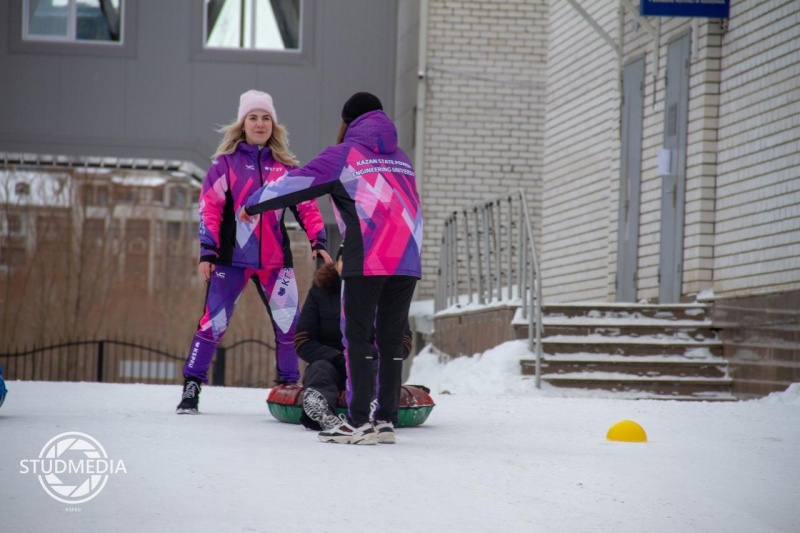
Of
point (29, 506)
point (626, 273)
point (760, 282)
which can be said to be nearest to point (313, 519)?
point (29, 506)

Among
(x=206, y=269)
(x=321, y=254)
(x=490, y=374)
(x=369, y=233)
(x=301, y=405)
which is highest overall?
(x=369, y=233)

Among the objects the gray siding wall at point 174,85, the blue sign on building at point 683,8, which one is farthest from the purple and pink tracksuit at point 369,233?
the gray siding wall at point 174,85

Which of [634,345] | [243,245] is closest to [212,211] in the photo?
[243,245]

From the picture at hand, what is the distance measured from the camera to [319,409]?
5992 millimetres

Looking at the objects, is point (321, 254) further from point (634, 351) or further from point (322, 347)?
point (634, 351)

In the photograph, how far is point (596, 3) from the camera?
14.5 metres

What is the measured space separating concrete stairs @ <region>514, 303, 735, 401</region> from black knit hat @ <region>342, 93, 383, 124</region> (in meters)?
5.07

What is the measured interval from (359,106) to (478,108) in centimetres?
1193

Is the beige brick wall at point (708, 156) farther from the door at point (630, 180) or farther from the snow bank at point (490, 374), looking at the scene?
the snow bank at point (490, 374)

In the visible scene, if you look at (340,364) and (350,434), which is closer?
(350,434)

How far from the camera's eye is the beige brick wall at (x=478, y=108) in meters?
17.5

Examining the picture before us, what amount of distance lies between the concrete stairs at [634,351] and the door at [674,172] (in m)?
0.70

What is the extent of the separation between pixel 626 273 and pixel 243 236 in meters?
6.97

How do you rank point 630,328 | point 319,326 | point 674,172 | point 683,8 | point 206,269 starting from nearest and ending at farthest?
point 319,326
point 206,269
point 683,8
point 630,328
point 674,172
